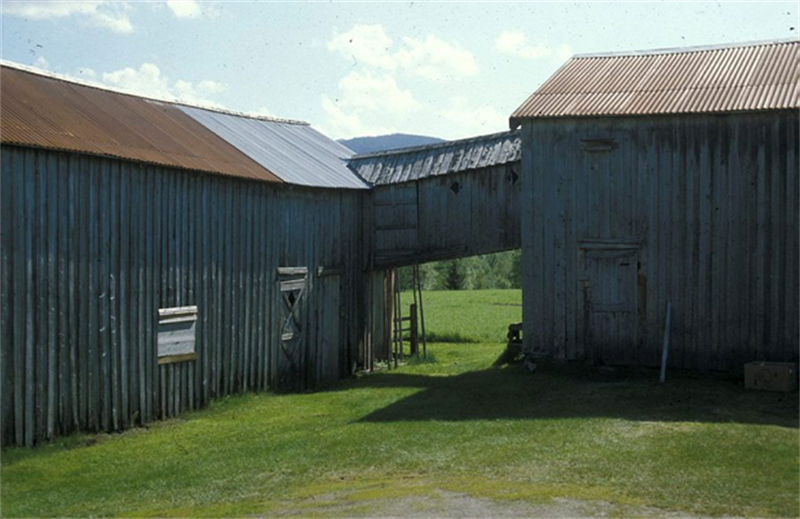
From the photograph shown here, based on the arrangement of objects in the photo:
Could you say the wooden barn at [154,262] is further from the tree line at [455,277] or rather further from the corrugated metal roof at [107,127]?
the tree line at [455,277]

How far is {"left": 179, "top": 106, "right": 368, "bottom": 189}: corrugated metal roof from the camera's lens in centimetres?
2653

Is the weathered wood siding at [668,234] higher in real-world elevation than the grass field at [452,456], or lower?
higher

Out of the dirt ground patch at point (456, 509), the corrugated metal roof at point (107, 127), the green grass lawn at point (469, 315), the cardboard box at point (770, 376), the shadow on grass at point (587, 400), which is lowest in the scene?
the dirt ground patch at point (456, 509)

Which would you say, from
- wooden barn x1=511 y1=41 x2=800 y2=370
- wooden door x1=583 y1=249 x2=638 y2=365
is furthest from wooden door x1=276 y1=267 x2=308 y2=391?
wooden door x1=583 y1=249 x2=638 y2=365

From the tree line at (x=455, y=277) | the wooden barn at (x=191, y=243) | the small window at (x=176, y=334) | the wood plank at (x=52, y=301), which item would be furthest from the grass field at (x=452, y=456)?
the tree line at (x=455, y=277)

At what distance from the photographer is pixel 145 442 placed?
18219mm

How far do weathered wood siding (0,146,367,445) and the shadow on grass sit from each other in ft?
14.4

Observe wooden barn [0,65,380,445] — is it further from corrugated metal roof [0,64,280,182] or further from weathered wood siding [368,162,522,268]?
weathered wood siding [368,162,522,268]

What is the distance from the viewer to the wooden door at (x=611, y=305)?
76.1ft

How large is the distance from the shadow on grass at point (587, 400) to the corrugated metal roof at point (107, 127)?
23.2ft

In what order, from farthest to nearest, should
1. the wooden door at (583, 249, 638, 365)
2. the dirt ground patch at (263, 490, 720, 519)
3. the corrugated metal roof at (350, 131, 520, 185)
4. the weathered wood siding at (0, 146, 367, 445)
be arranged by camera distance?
1. the corrugated metal roof at (350, 131, 520, 185)
2. the wooden door at (583, 249, 638, 365)
3. the weathered wood siding at (0, 146, 367, 445)
4. the dirt ground patch at (263, 490, 720, 519)

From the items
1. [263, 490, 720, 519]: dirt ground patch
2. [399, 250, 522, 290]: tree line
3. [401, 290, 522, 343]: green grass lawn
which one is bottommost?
[263, 490, 720, 519]: dirt ground patch

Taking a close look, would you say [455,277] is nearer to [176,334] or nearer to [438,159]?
[438,159]

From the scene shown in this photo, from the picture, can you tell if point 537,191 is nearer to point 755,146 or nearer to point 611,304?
point 611,304
